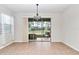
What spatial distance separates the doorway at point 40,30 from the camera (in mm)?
9891

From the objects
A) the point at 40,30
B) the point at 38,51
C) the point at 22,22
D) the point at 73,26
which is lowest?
the point at 38,51

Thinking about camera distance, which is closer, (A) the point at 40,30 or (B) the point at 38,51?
(B) the point at 38,51

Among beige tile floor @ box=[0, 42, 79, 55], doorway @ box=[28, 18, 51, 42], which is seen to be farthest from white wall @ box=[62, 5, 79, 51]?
doorway @ box=[28, 18, 51, 42]

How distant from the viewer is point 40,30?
32.8ft

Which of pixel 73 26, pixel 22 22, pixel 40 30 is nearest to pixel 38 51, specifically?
pixel 73 26

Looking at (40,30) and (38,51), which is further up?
(40,30)

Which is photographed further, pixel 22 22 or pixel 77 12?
pixel 22 22

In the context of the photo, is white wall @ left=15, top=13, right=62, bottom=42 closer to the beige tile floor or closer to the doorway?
the doorway

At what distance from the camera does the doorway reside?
989 centimetres

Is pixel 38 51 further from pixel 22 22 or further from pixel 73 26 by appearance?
pixel 22 22

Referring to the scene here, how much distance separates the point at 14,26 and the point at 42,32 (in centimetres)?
221

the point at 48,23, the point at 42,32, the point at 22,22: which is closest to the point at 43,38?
the point at 42,32
